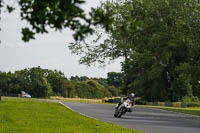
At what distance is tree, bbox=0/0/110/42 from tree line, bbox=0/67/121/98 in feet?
259

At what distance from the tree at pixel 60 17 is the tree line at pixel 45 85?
7895 cm

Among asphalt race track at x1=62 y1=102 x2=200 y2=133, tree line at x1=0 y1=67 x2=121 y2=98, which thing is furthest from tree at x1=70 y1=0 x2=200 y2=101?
tree line at x1=0 y1=67 x2=121 y2=98

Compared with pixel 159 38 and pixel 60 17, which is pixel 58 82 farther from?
pixel 60 17

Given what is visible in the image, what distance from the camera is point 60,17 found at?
4.36 metres

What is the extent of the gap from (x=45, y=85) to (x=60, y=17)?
260 feet

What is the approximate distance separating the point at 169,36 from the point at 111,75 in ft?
380

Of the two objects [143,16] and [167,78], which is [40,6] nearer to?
[143,16]

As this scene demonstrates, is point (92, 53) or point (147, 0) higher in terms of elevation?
point (147, 0)

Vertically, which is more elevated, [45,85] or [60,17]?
[45,85]

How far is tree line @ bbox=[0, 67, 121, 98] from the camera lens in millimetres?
84125

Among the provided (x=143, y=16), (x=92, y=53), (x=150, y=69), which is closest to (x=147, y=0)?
(x=143, y=16)

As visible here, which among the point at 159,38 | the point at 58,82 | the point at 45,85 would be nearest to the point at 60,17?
the point at 159,38

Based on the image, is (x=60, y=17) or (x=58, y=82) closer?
(x=60, y=17)

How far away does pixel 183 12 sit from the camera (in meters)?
35.5
